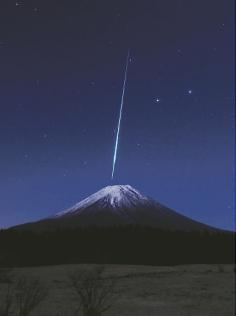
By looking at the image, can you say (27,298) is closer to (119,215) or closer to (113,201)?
(119,215)

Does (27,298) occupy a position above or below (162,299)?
below

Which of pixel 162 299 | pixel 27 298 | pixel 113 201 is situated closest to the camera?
pixel 27 298

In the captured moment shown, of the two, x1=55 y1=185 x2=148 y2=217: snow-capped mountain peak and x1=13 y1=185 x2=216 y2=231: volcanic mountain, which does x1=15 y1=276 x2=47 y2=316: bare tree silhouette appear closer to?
x1=13 y1=185 x2=216 y2=231: volcanic mountain

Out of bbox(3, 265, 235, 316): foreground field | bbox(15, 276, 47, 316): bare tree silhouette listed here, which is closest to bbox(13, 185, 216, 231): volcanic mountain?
bbox(3, 265, 235, 316): foreground field

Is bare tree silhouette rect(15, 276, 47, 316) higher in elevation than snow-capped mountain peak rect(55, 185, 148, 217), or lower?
lower

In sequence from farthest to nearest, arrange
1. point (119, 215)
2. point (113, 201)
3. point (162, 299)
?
point (113, 201) → point (119, 215) → point (162, 299)

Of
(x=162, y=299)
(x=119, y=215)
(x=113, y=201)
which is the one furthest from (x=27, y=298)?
(x=113, y=201)

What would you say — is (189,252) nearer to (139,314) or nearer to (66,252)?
(66,252)

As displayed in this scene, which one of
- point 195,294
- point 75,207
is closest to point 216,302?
point 195,294

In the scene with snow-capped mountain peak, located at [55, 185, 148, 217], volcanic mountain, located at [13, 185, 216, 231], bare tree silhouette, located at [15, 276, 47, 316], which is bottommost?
bare tree silhouette, located at [15, 276, 47, 316]
